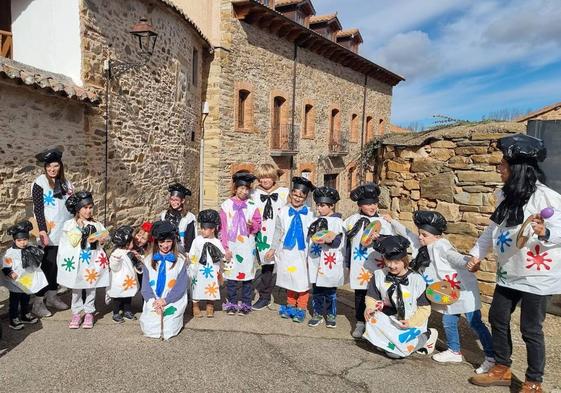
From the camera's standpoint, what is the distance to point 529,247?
9.62 feet

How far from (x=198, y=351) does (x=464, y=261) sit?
2.52m

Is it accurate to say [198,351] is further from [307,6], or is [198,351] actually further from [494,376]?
[307,6]

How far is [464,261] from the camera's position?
3404mm


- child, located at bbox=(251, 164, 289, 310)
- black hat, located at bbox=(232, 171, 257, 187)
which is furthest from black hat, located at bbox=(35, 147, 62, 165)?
child, located at bbox=(251, 164, 289, 310)

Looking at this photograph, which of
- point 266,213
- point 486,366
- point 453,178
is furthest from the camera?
point 453,178

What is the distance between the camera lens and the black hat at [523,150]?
9.53 ft

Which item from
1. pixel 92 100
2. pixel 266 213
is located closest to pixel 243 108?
pixel 92 100

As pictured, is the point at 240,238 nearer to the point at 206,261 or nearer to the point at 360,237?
the point at 206,261

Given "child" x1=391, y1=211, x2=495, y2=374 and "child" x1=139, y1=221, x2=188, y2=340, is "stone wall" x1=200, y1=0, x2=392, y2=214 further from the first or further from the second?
"child" x1=391, y1=211, x2=495, y2=374

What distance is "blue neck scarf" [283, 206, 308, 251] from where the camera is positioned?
4.57 meters

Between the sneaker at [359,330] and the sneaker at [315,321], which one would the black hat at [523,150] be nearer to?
the sneaker at [359,330]

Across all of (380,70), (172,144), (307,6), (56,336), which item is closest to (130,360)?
(56,336)

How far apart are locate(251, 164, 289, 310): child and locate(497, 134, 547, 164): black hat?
2655 mm

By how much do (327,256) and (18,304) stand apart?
3263 mm
